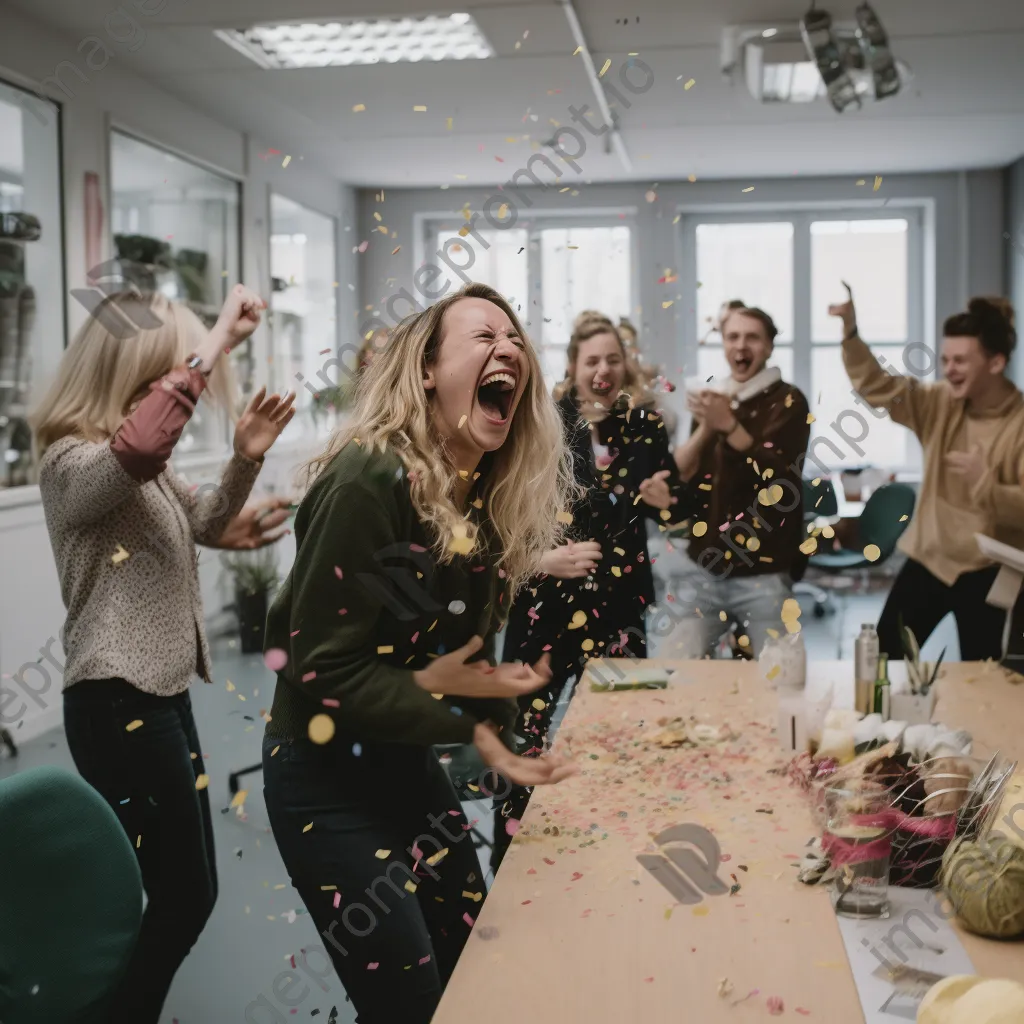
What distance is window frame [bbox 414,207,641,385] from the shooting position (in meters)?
9.42

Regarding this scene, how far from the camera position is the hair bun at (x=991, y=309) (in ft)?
12.4

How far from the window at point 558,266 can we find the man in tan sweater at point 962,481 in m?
5.74

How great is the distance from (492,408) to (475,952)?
857 mm

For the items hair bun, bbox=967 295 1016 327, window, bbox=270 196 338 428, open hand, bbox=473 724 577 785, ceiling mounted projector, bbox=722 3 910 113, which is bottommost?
open hand, bbox=473 724 577 785

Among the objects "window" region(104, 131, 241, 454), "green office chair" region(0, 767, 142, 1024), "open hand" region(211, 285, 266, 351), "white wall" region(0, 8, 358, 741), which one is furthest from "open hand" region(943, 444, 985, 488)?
"window" region(104, 131, 241, 454)

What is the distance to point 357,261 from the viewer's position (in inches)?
381

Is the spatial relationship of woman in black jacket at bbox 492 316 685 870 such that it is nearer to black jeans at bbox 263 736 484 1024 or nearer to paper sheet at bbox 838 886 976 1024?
black jeans at bbox 263 736 484 1024

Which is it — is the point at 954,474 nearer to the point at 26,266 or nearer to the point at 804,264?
the point at 26,266

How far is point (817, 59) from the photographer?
4594 millimetres

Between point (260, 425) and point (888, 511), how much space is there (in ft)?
18.1

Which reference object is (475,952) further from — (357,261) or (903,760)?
(357,261)

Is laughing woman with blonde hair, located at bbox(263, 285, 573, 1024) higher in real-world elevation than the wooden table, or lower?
higher

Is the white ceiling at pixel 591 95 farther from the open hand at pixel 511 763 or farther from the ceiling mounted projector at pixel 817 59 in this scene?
the open hand at pixel 511 763

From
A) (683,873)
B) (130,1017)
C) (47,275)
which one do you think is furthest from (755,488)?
(47,275)
